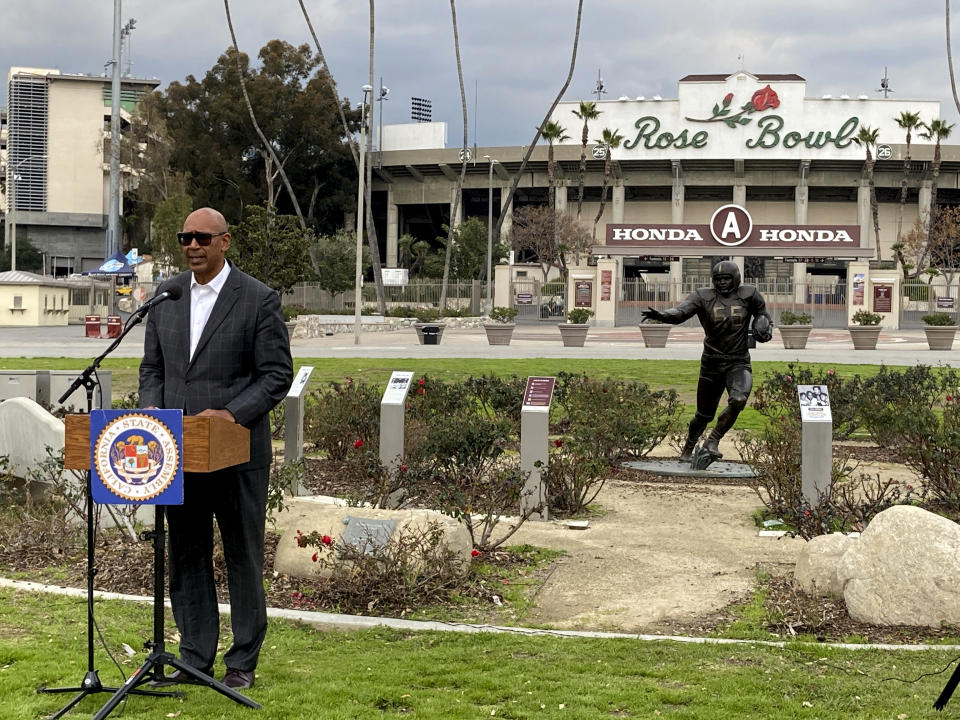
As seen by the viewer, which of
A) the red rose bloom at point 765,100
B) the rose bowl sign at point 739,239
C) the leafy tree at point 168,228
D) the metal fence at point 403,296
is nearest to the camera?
the rose bowl sign at point 739,239

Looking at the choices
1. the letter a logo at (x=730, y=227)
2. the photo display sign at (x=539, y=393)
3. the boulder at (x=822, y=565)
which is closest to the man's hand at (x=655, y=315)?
the photo display sign at (x=539, y=393)

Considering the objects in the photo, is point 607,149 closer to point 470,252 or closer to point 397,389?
point 470,252

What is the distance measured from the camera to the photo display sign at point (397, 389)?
1110cm

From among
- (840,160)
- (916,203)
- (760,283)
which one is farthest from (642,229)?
(916,203)

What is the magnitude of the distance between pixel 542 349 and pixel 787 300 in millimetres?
24419

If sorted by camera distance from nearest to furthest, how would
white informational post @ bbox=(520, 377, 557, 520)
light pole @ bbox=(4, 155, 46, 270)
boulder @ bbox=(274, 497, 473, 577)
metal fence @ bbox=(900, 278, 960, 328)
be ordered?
boulder @ bbox=(274, 497, 473, 577) → white informational post @ bbox=(520, 377, 557, 520) → metal fence @ bbox=(900, 278, 960, 328) → light pole @ bbox=(4, 155, 46, 270)

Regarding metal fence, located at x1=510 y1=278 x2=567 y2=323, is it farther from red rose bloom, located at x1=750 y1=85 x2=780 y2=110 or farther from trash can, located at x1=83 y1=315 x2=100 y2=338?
trash can, located at x1=83 y1=315 x2=100 y2=338

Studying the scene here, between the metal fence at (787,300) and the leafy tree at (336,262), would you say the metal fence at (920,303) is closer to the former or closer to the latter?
the metal fence at (787,300)

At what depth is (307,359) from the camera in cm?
2775

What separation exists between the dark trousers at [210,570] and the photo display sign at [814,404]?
600cm

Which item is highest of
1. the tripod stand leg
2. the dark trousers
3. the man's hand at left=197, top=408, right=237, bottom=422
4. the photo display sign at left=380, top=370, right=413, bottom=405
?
the man's hand at left=197, top=408, right=237, bottom=422

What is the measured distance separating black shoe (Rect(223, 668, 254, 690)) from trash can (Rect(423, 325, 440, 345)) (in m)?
33.2

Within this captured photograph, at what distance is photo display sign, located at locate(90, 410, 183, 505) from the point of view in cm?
475

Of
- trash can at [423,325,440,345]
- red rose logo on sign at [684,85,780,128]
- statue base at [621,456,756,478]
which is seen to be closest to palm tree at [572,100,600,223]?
red rose logo on sign at [684,85,780,128]
